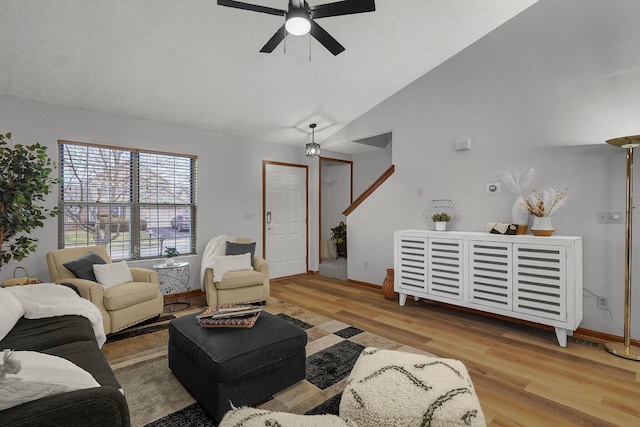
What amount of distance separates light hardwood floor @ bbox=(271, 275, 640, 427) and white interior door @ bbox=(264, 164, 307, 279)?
1.34 meters

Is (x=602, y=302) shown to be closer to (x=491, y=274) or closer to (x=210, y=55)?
(x=491, y=274)

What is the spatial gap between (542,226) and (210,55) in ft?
12.4

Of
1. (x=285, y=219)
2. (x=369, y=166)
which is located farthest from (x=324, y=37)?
(x=369, y=166)

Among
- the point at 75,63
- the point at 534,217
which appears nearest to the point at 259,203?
the point at 75,63

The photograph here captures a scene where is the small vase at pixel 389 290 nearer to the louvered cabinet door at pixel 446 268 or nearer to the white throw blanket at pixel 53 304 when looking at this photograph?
the louvered cabinet door at pixel 446 268

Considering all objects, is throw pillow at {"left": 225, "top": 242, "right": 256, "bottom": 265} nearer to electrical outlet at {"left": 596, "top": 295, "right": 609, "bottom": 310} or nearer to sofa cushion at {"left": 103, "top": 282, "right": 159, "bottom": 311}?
sofa cushion at {"left": 103, "top": 282, "right": 159, "bottom": 311}

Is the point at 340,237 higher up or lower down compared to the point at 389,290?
higher up

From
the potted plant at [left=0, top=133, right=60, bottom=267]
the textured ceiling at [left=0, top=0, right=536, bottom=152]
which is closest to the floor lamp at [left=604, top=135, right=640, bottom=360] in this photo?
the textured ceiling at [left=0, top=0, right=536, bottom=152]

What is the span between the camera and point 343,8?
2.05 m

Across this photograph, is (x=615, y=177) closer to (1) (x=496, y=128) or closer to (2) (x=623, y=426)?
(1) (x=496, y=128)

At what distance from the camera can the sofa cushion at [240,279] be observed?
3822mm

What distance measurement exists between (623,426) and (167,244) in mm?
4747

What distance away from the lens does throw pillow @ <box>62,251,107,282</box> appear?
3150 mm

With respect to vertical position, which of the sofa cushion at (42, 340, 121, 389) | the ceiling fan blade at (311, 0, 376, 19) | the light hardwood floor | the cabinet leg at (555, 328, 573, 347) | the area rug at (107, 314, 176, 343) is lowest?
the light hardwood floor
